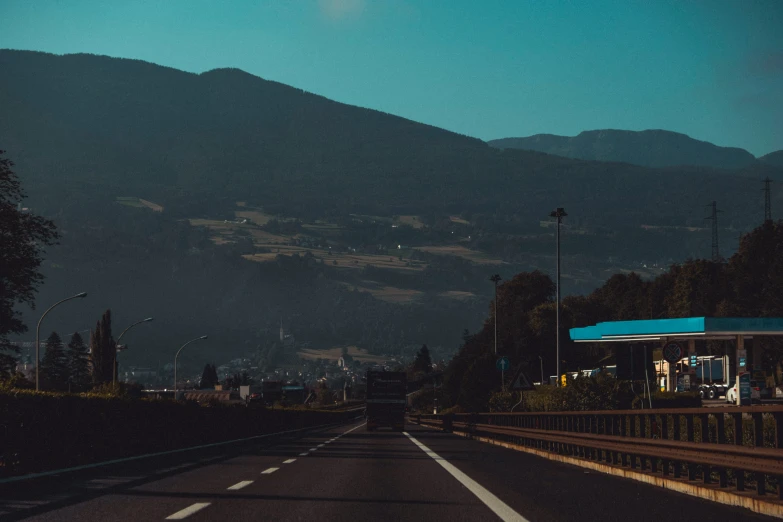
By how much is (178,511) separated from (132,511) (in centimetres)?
55

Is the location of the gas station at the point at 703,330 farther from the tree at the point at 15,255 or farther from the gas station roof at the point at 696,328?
the tree at the point at 15,255

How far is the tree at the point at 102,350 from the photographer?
135m

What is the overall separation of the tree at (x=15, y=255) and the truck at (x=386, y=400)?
64.9 ft

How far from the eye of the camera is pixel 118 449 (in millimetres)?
26469

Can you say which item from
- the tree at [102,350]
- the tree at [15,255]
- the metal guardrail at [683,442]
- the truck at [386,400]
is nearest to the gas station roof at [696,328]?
the truck at [386,400]

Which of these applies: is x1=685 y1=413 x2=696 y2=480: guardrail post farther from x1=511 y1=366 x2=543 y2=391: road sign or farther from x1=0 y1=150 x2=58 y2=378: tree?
x1=0 y1=150 x2=58 y2=378: tree

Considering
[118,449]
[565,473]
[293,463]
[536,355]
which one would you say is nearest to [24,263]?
[118,449]

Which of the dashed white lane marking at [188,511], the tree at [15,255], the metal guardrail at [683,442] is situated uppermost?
the tree at [15,255]

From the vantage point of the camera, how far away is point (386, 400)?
66.2m

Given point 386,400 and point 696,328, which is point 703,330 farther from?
point 386,400

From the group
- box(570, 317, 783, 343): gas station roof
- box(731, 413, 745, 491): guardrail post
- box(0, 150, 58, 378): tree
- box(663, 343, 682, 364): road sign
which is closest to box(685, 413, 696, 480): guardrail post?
box(731, 413, 745, 491): guardrail post

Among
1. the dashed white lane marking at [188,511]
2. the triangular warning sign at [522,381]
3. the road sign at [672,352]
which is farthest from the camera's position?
the triangular warning sign at [522,381]

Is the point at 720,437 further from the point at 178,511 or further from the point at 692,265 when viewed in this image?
the point at 692,265

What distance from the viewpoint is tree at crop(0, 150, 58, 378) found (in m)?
59.9
